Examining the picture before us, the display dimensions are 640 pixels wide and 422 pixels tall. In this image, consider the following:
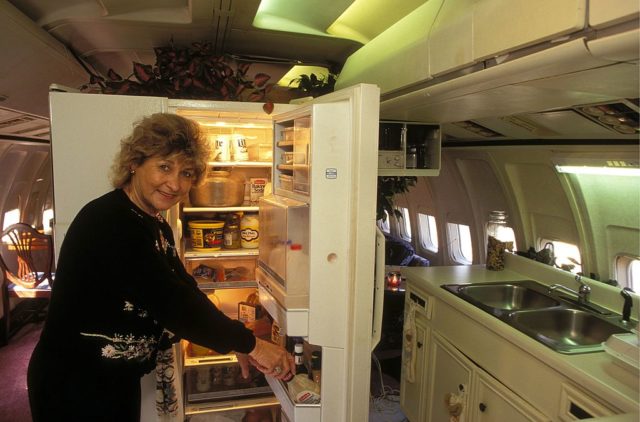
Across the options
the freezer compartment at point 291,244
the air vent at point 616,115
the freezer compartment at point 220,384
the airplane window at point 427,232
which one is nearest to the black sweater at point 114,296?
the freezer compartment at point 291,244

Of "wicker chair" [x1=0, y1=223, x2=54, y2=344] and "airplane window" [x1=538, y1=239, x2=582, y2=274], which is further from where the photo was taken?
"wicker chair" [x1=0, y1=223, x2=54, y2=344]

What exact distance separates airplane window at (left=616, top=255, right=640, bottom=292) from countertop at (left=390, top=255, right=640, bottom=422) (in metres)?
0.40

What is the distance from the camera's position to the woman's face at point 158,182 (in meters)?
1.78

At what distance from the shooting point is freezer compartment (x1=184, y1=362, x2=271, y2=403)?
9.18ft

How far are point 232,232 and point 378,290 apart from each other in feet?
4.72

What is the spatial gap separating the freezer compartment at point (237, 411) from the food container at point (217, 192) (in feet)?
4.14

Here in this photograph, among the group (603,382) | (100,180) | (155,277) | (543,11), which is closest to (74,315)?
(155,277)

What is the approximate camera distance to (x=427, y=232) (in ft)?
21.7

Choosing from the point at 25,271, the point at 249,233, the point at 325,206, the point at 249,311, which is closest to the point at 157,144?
the point at 325,206

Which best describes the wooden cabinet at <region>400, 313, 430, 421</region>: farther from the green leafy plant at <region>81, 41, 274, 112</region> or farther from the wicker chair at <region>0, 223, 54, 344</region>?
the wicker chair at <region>0, 223, 54, 344</region>

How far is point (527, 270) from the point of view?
10.7 feet

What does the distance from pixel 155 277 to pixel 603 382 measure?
174cm

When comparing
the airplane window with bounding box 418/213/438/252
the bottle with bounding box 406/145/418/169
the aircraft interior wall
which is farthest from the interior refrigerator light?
the airplane window with bounding box 418/213/438/252

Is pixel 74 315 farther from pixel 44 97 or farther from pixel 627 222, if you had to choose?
pixel 627 222
